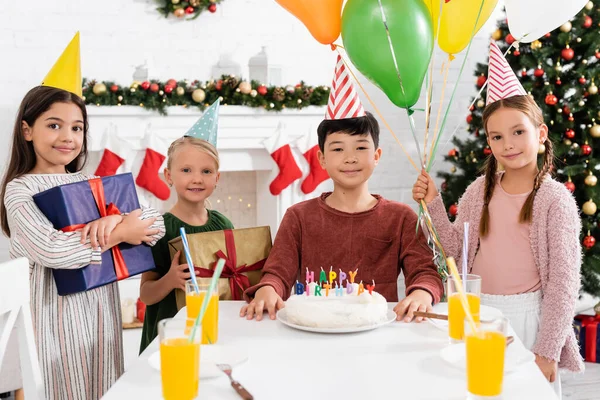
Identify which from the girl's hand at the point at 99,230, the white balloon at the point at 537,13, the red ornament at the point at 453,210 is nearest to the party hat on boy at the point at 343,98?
the white balloon at the point at 537,13

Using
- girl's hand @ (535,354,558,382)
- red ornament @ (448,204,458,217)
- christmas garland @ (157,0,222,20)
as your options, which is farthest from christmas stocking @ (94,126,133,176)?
girl's hand @ (535,354,558,382)

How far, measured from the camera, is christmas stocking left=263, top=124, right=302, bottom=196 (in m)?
3.66

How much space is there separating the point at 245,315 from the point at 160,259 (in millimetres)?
624

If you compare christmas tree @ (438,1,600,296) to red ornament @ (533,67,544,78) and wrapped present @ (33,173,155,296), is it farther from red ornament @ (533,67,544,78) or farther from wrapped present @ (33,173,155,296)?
wrapped present @ (33,173,155,296)

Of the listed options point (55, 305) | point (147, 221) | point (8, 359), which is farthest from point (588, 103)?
point (8, 359)

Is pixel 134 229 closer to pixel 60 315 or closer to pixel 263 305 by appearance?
pixel 60 315

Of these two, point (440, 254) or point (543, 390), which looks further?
point (440, 254)

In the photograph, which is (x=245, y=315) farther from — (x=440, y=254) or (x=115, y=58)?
(x=115, y=58)

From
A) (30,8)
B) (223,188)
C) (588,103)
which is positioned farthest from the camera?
(223,188)

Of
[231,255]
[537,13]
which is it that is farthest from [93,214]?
[537,13]

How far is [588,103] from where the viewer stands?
3168 mm

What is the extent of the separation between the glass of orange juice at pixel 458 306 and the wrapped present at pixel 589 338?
2461mm

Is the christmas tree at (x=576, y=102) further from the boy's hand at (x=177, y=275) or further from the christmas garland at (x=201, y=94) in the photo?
the boy's hand at (x=177, y=275)

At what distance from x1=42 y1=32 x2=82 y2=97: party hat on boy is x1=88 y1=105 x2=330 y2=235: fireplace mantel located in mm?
1421
